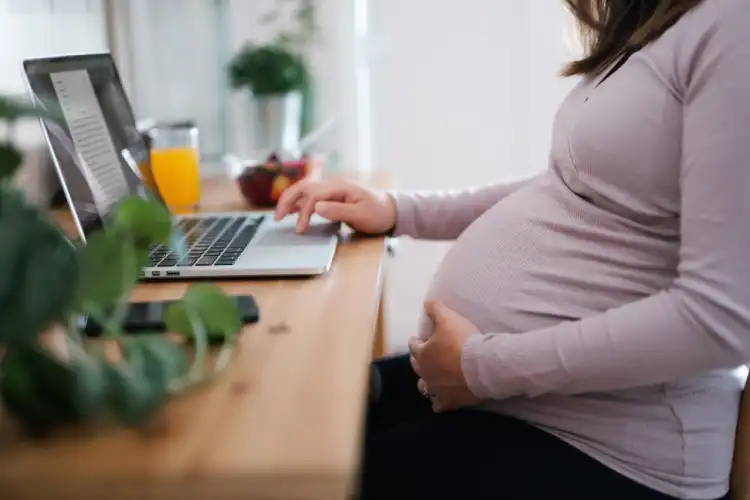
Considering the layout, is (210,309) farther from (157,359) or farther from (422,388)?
(422,388)

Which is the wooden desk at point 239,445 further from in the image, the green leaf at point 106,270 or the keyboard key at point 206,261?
the keyboard key at point 206,261

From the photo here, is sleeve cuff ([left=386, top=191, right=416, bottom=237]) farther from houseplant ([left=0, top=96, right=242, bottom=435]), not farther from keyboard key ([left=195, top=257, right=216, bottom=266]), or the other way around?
houseplant ([left=0, top=96, right=242, bottom=435])

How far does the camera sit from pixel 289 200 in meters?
1.13

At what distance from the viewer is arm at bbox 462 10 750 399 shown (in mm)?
687

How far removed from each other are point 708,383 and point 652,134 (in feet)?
0.82

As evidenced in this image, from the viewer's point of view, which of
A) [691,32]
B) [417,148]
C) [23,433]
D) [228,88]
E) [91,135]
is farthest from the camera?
[417,148]

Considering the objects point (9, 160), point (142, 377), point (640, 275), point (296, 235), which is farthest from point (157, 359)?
point (296, 235)

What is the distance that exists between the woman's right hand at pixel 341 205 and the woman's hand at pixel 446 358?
269mm

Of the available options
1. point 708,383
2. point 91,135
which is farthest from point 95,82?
point 708,383

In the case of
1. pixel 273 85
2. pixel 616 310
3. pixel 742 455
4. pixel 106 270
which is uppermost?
pixel 273 85

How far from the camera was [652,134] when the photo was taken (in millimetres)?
766

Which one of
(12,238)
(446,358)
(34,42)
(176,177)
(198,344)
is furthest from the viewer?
(176,177)

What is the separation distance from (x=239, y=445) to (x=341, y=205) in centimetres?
66

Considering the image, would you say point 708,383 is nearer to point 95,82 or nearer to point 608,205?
point 608,205
